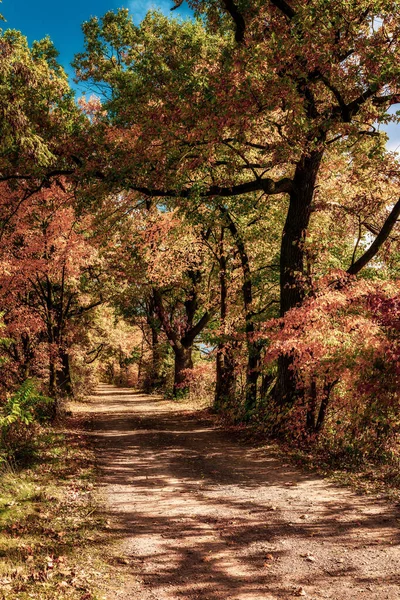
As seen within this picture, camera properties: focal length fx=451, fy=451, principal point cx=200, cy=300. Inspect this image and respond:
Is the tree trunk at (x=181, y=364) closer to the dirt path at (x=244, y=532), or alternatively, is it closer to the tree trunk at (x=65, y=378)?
the tree trunk at (x=65, y=378)

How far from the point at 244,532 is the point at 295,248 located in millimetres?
7977

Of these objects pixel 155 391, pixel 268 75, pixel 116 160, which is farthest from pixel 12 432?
pixel 155 391

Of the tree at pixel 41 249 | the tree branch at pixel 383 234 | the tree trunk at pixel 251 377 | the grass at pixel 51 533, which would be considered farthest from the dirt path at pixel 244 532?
the tree at pixel 41 249

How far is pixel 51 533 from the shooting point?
235 inches

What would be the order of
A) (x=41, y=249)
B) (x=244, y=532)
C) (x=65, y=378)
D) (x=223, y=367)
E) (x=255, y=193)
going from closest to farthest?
(x=244, y=532) → (x=41, y=249) → (x=255, y=193) → (x=223, y=367) → (x=65, y=378)

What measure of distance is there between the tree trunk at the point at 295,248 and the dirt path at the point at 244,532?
227cm

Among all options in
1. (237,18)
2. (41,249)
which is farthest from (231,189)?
(41,249)

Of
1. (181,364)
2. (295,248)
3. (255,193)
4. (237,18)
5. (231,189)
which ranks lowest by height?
(181,364)

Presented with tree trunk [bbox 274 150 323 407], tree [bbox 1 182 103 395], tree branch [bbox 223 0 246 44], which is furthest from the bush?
tree branch [bbox 223 0 246 44]

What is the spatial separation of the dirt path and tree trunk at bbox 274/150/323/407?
2.27 m

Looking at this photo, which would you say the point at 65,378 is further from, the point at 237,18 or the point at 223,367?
the point at 237,18

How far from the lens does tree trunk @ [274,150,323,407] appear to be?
475 inches

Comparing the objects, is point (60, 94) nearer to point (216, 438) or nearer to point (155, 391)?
point (216, 438)

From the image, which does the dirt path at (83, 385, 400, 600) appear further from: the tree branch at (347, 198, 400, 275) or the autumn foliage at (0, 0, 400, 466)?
the tree branch at (347, 198, 400, 275)
